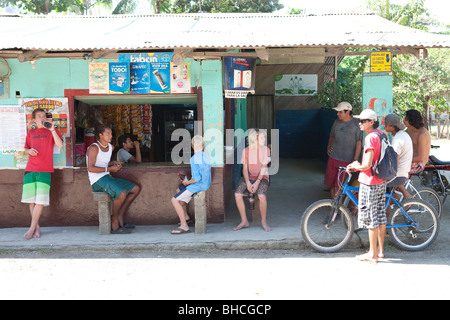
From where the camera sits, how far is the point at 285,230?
6.68 m

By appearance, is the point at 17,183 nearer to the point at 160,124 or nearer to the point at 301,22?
the point at 160,124

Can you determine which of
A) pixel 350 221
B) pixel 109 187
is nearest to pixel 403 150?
pixel 350 221

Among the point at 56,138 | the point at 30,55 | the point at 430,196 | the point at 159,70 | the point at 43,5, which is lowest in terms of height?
the point at 430,196

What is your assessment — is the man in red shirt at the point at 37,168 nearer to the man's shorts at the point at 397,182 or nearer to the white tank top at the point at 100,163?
the white tank top at the point at 100,163

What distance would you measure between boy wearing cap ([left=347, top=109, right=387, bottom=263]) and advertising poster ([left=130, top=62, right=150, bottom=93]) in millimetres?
3235

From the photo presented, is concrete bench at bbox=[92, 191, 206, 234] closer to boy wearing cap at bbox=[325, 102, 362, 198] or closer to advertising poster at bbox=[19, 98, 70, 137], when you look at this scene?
advertising poster at bbox=[19, 98, 70, 137]

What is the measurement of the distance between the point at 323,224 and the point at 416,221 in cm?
122

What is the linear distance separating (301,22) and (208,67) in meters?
1.98

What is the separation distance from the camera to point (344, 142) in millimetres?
7395

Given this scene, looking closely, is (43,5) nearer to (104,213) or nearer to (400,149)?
(104,213)

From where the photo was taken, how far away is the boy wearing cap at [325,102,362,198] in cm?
729

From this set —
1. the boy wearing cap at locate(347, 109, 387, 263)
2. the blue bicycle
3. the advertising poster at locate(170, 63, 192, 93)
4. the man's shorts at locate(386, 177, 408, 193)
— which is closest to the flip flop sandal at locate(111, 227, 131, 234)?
the advertising poster at locate(170, 63, 192, 93)

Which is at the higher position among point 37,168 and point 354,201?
point 37,168
